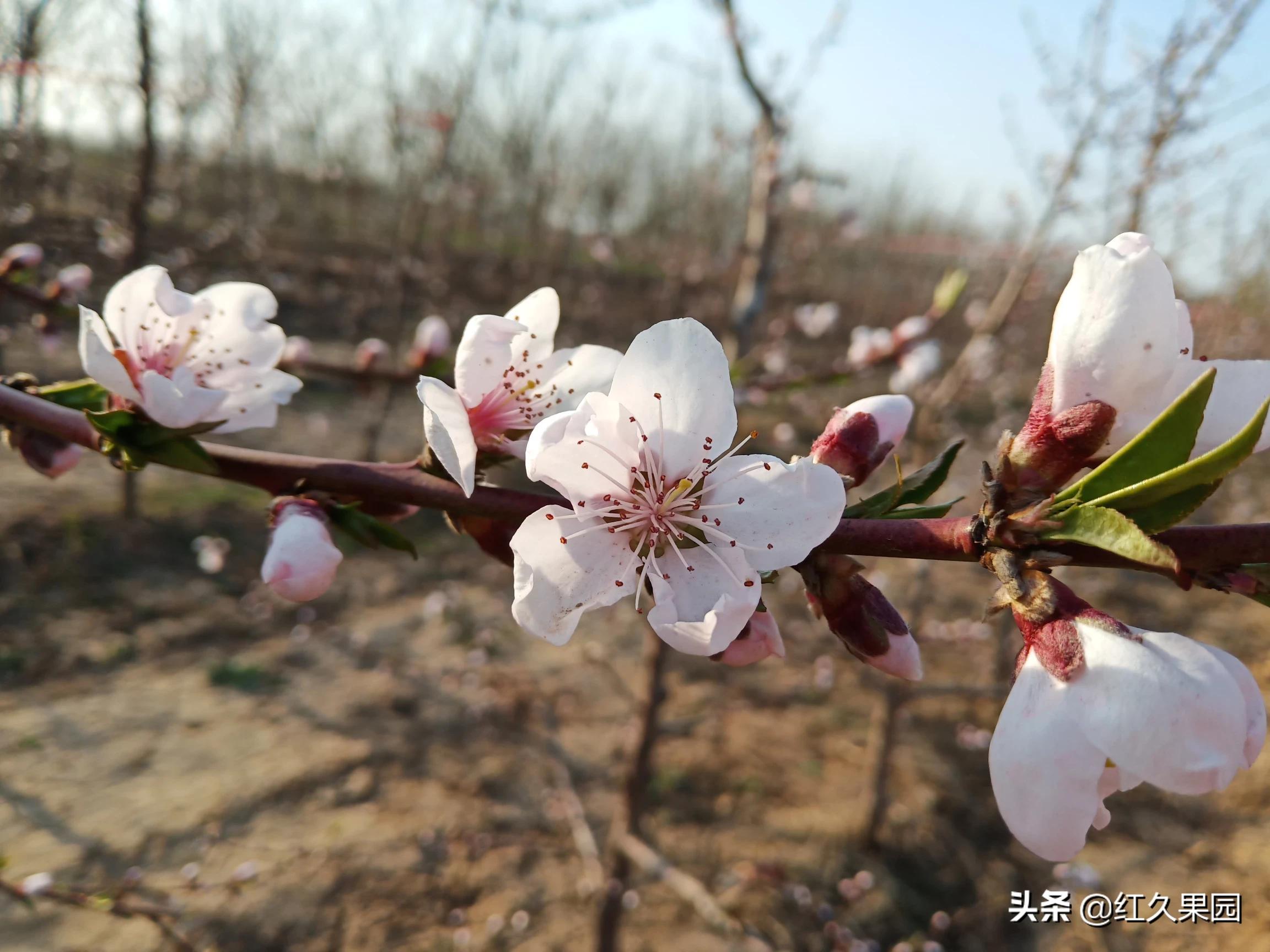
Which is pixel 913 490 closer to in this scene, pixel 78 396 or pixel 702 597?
pixel 702 597

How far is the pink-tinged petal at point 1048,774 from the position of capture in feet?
1.98

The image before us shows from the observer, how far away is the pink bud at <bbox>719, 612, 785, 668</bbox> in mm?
780

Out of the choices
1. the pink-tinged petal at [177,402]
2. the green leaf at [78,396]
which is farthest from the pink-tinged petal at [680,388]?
the green leaf at [78,396]

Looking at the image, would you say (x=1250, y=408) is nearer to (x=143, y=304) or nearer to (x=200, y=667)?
(x=143, y=304)

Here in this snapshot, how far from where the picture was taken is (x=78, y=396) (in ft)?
3.38

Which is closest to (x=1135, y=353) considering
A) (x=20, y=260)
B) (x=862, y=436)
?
(x=862, y=436)

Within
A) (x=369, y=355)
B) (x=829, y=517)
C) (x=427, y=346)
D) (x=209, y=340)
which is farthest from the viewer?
(x=369, y=355)

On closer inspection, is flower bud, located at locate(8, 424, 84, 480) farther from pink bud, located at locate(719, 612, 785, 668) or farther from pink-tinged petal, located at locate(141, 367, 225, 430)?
pink bud, located at locate(719, 612, 785, 668)

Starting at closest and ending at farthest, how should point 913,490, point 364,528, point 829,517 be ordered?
point 829,517
point 913,490
point 364,528

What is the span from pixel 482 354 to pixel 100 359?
0.43 m

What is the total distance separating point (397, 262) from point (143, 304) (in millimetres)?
6173

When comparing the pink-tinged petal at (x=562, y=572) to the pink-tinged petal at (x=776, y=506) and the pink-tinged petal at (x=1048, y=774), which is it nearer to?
the pink-tinged petal at (x=776, y=506)

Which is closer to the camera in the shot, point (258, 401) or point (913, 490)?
point (913, 490)

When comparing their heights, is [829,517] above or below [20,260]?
above
